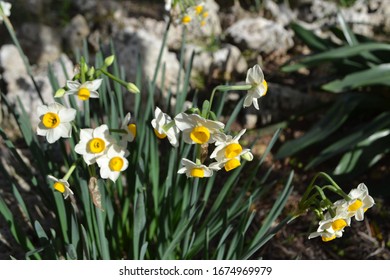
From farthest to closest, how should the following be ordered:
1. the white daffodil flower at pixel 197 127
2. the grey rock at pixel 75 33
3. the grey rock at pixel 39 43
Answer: the grey rock at pixel 75 33 → the grey rock at pixel 39 43 → the white daffodil flower at pixel 197 127

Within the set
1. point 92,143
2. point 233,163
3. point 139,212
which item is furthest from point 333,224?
point 92,143

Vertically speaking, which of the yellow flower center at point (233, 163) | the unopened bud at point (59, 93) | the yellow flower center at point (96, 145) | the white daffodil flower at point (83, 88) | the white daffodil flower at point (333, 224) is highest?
the white daffodil flower at point (83, 88)

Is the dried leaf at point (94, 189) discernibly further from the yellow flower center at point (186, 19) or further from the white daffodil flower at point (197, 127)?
the yellow flower center at point (186, 19)

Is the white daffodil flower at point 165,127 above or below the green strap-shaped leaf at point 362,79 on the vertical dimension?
above

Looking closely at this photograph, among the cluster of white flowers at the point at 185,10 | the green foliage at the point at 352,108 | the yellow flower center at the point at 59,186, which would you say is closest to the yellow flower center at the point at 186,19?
the cluster of white flowers at the point at 185,10

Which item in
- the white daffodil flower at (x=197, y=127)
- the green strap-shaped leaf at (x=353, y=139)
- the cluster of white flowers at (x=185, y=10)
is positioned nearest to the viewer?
the white daffodil flower at (x=197, y=127)

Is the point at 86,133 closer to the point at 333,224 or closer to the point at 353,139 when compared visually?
the point at 333,224

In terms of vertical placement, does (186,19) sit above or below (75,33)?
above
